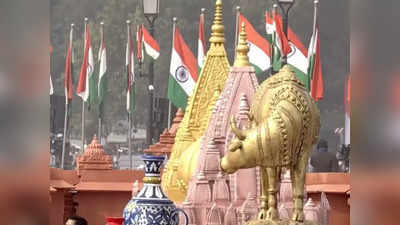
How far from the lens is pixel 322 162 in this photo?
2048 centimetres

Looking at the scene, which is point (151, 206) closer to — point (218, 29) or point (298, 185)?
point (298, 185)

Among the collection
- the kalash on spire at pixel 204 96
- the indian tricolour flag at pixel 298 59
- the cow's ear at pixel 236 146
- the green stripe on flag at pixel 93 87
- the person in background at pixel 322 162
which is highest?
the indian tricolour flag at pixel 298 59

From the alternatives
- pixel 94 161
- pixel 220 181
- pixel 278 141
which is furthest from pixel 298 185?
pixel 94 161

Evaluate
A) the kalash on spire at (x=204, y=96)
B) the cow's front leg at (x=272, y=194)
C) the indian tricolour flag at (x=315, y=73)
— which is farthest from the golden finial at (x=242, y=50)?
the indian tricolour flag at (x=315, y=73)

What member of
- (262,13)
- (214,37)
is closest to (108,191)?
(214,37)

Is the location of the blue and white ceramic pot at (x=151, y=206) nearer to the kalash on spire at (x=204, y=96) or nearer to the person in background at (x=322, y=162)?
the kalash on spire at (x=204, y=96)

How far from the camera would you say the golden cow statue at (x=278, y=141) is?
270 inches

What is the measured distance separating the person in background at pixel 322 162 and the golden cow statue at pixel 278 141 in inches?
513

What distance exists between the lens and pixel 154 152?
17.0m

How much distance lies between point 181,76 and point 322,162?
12.3ft

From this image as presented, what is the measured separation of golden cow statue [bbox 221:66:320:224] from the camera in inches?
270

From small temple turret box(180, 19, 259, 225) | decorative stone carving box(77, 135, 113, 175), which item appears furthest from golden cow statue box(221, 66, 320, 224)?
decorative stone carving box(77, 135, 113, 175)
